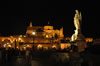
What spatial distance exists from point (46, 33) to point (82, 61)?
2215 inches

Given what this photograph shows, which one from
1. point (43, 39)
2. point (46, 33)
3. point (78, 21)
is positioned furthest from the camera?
point (46, 33)

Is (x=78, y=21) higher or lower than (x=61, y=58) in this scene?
higher

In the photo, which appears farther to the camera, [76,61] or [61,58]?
[61,58]

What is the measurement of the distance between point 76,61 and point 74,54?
1.59ft

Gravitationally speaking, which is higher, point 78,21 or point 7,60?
point 78,21

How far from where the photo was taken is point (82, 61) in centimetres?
1360

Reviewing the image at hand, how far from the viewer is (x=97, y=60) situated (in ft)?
42.1

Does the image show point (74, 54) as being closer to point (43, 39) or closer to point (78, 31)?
point (78, 31)

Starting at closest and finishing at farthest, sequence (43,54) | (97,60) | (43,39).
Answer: (97,60) < (43,54) < (43,39)

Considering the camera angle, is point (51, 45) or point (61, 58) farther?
point (51, 45)

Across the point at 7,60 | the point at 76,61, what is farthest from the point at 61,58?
the point at 76,61

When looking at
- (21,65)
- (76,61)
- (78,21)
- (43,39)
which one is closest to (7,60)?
(21,65)

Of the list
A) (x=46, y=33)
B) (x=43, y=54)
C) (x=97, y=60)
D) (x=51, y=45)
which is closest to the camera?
(x=97, y=60)

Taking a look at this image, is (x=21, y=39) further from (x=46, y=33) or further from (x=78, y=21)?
(x=78, y=21)
